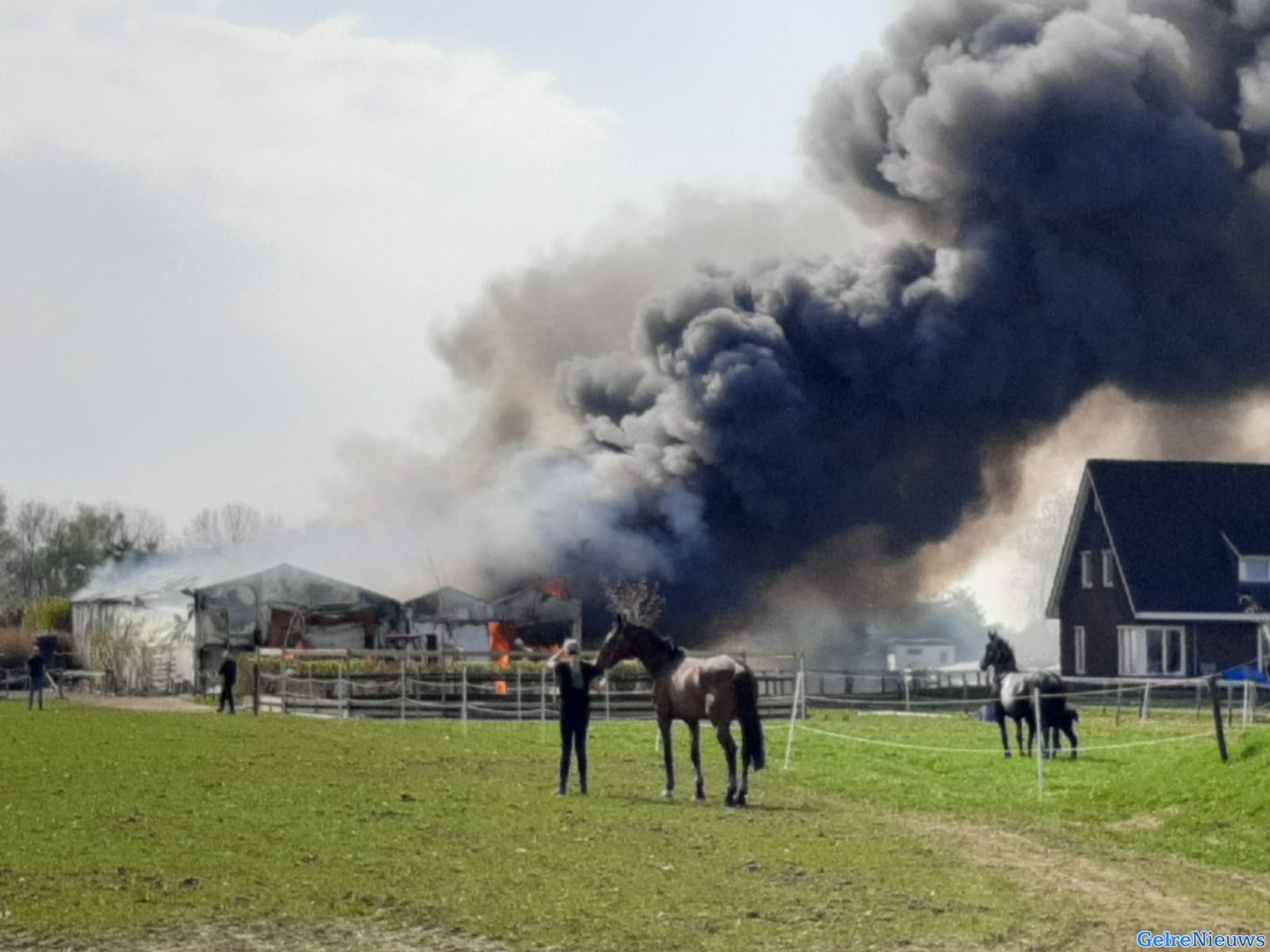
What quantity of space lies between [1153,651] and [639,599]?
57.9ft

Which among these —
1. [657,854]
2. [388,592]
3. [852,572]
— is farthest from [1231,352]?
[657,854]

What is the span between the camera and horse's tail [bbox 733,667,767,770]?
24.5 meters

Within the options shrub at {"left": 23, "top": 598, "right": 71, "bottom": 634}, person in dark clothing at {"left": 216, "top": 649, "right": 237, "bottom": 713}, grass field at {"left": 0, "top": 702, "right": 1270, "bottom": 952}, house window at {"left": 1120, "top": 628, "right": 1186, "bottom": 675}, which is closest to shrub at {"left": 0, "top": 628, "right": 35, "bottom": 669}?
shrub at {"left": 23, "top": 598, "right": 71, "bottom": 634}

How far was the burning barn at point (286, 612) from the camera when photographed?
72312mm

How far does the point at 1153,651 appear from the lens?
208ft

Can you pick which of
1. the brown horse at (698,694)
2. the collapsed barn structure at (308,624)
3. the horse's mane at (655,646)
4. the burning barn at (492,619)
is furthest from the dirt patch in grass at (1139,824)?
Answer: the burning barn at (492,619)

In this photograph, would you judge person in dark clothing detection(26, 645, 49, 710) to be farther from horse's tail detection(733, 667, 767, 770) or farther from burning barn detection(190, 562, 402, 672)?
horse's tail detection(733, 667, 767, 770)

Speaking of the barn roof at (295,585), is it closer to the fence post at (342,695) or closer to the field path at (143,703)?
the field path at (143,703)

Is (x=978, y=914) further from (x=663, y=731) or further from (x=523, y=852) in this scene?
(x=663, y=731)

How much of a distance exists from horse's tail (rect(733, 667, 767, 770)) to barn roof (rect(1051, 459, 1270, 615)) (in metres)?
40.5

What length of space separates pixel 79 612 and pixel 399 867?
2734 inches

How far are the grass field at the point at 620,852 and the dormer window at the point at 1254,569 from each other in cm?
3159

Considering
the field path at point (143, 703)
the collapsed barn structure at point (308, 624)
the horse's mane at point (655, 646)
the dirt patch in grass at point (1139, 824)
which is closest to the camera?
the dirt patch in grass at point (1139, 824)

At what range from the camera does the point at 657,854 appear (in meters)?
19.0
